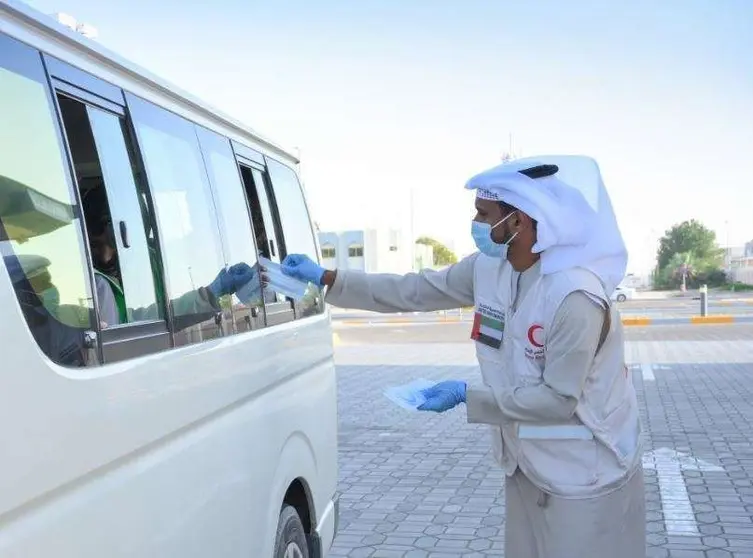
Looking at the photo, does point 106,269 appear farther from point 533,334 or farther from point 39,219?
point 533,334

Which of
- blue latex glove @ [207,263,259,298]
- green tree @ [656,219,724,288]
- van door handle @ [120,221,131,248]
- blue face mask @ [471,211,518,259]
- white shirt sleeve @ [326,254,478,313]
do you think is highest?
van door handle @ [120,221,131,248]

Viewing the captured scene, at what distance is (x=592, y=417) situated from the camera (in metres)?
2.85

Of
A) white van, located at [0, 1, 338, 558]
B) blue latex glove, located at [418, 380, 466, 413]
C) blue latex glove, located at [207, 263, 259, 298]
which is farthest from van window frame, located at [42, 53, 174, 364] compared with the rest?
blue latex glove, located at [418, 380, 466, 413]

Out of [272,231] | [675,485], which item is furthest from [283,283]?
[675,485]

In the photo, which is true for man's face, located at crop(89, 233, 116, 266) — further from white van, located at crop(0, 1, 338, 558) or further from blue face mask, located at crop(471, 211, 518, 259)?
blue face mask, located at crop(471, 211, 518, 259)

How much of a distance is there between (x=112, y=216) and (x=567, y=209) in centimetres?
143

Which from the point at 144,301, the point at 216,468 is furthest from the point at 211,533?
the point at 144,301

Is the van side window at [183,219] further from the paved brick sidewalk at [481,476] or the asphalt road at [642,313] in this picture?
the asphalt road at [642,313]

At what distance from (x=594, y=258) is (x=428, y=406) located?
79 centimetres

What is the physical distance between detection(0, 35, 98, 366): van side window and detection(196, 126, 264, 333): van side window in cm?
101

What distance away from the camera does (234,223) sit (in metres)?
3.31

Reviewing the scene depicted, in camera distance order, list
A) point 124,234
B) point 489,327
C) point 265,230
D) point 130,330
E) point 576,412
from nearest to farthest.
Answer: point 130,330 < point 124,234 < point 576,412 < point 489,327 < point 265,230

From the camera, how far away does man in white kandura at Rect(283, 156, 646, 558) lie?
9.08 ft

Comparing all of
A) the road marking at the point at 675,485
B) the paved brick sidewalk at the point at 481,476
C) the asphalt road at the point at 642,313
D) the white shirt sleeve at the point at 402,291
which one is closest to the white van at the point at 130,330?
the white shirt sleeve at the point at 402,291
